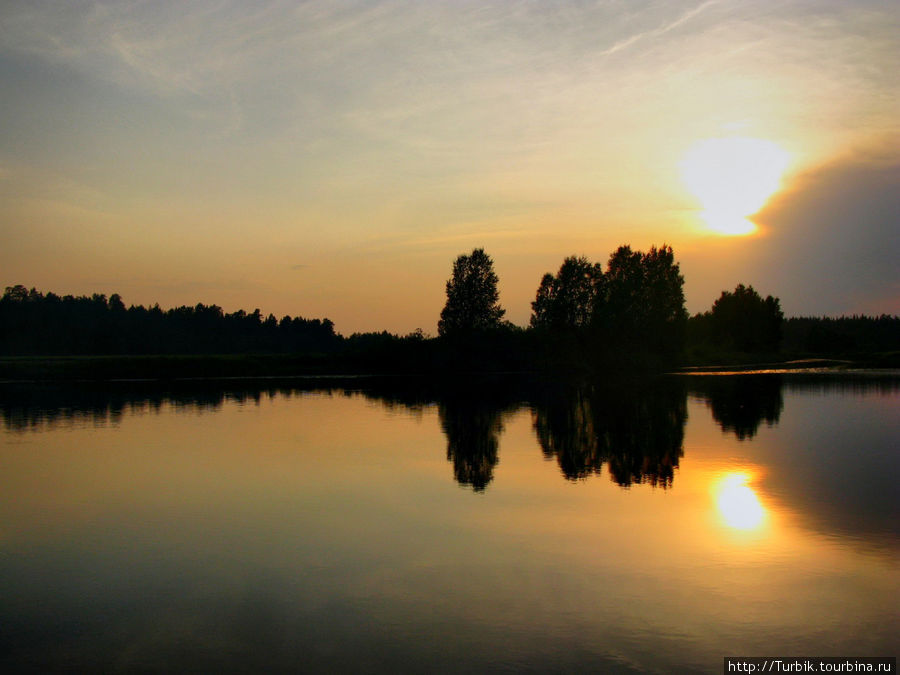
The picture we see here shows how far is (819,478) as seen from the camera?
796 inches

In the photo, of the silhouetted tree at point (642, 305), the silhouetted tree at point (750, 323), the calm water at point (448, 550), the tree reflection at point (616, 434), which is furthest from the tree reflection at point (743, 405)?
the silhouetted tree at point (750, 323)

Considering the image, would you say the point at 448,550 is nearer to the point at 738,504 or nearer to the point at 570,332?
the point at 738,504

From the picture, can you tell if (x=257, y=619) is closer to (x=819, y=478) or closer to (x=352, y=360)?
(x=819, y=478)

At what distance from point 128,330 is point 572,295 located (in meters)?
99.1

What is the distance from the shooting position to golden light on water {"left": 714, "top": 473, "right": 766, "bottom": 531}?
15391mm

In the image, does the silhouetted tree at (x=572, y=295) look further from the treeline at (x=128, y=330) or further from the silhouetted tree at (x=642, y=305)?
the treeline at (x=128, y=330)

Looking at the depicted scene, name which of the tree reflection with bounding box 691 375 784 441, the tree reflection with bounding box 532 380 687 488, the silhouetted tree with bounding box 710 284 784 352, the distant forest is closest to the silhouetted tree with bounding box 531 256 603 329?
the distant forest

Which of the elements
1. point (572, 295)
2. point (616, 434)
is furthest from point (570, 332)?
point (616, 434)

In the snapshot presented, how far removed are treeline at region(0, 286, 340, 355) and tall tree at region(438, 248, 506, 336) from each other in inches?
2973

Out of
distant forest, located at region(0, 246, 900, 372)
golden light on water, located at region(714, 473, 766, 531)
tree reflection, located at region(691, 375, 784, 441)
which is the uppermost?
distant forest, located at region(0, 246, 900, 372)

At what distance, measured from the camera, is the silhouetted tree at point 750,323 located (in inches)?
5477

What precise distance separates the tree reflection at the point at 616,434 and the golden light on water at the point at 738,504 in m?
1.53

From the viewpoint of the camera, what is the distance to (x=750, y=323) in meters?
140

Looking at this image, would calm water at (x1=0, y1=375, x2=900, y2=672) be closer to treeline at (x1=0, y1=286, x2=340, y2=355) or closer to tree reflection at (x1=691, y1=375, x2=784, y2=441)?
tree reflection at (x1=691, y1=375, x2=784, y2=441)
